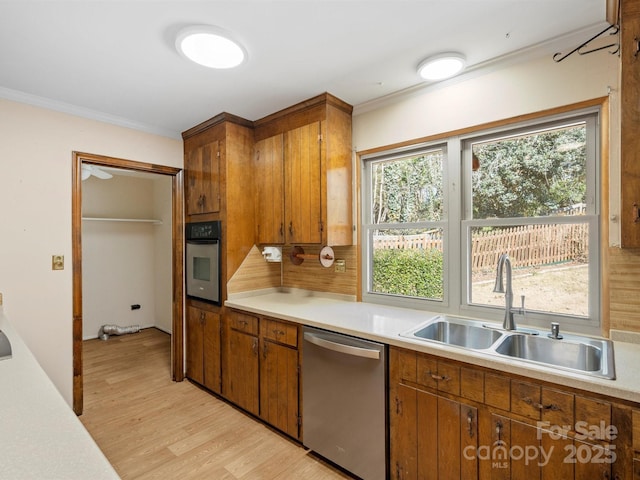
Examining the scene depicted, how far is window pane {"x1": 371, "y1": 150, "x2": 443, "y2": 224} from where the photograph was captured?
2.34 m

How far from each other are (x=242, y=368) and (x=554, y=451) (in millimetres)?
2008

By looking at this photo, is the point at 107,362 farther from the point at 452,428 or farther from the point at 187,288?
the point at 452,428

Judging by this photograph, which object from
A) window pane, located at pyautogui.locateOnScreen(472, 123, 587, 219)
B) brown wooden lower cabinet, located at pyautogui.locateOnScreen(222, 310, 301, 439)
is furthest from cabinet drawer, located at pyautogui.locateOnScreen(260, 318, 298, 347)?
window pane, located at pyautogui.locateOnScreen(472, 123, 587, 219)

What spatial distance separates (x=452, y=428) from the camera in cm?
154

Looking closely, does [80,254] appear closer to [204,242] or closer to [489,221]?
[204,242]

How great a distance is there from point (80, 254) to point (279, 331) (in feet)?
5.75

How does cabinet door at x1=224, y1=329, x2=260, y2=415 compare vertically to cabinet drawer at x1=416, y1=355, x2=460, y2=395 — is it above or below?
below

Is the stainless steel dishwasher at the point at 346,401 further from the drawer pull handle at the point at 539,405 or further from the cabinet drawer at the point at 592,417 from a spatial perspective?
the cabinet drawer at the point at 592,417

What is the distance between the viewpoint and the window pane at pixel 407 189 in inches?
92.1

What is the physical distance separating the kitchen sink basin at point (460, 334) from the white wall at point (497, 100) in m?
0.80

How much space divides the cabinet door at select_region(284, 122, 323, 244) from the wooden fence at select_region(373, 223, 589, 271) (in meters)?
0.91

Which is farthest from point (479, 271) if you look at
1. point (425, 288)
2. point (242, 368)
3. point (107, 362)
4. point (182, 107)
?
point (107, 362)

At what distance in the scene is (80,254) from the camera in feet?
8.50

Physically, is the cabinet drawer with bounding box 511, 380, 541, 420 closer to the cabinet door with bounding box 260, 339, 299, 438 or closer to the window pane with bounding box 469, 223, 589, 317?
the window pane with bounding box 469, 223, 589, 317
